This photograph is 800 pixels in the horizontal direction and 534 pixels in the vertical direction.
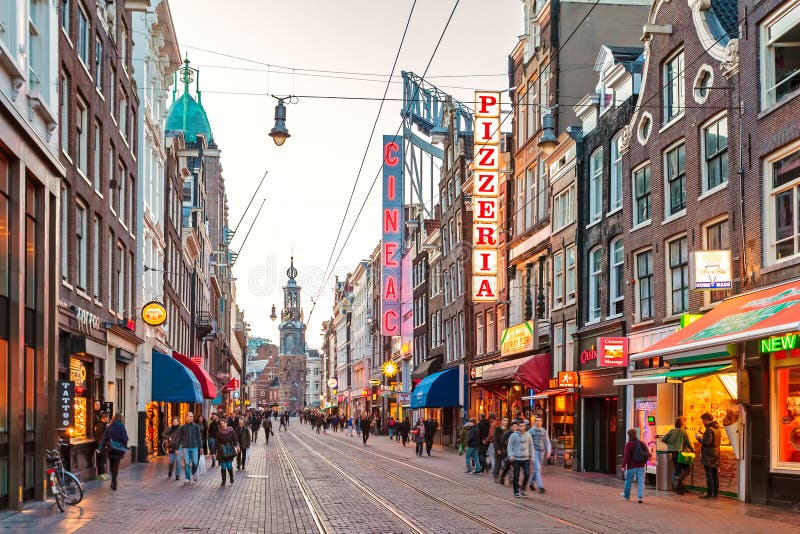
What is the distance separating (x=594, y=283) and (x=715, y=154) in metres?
9.11

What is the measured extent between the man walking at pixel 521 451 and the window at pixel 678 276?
5.21 metres

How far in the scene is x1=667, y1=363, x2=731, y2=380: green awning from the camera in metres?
22.8

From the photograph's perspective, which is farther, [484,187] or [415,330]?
[415,330]

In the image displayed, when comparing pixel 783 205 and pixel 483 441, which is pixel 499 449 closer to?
pixel 483 441

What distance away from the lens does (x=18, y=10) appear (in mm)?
18828

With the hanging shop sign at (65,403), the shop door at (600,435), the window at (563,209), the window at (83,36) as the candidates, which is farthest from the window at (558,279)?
the hanging shop sign at (65,403)

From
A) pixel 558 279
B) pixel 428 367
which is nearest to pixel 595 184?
pixel 558 279

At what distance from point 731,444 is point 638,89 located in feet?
36.7

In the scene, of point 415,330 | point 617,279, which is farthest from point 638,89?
point 415,330

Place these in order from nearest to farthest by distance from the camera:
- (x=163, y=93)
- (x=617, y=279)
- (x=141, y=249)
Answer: (x=617, y=279), (x=141, y=249), (x=163, y=93)

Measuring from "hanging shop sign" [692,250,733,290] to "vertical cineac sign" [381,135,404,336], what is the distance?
4235 cm

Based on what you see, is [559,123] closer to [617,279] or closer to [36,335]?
[617,279]

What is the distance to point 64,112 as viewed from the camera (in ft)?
81.9

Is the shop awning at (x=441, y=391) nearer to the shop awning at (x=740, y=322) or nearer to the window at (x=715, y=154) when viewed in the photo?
the window at (x=715, y=154)
